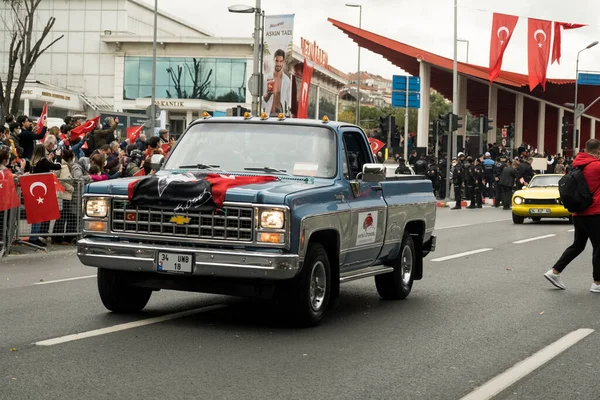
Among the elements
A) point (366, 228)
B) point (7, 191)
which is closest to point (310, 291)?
point (366, 228)

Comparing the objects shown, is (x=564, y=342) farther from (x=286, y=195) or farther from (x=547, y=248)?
(x=547, y=248)

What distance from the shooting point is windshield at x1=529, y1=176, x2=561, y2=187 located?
2998 centimetres

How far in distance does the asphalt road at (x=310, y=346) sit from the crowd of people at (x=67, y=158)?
4.57 m

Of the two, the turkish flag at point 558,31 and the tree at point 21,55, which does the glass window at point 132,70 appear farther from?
the turkish flag at point 558,31

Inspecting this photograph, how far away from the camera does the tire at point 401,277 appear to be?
11.8 m

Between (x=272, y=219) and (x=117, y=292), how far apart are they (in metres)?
1.86

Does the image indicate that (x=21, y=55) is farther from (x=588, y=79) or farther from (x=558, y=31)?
(x=588, y=79)

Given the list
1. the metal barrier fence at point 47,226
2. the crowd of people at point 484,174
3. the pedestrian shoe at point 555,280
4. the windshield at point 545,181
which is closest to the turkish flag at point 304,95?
the crowd of people at point 484,174

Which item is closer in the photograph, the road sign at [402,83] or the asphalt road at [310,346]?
the asphalt road at [310,346]

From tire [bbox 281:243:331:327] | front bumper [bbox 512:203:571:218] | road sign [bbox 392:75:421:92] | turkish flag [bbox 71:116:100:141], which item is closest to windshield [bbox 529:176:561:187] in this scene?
front bumper [bbox 512:203:571:218]

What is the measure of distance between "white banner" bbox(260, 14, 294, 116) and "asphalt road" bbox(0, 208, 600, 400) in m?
29.7

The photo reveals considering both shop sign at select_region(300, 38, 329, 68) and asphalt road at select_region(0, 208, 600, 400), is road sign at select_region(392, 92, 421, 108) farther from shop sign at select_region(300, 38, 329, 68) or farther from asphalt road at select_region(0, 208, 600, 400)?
shop sign at select_region(300, 38, 329, 68)

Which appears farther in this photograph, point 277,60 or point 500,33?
point 500,33

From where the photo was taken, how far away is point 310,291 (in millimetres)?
9211
